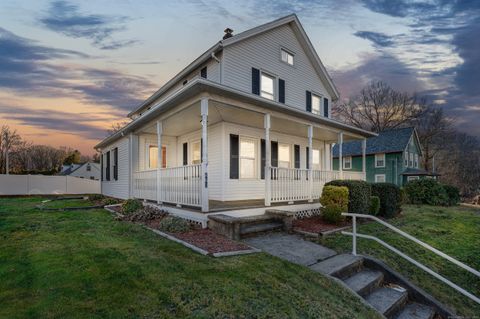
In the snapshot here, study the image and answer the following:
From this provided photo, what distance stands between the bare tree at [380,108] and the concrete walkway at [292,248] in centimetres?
3622

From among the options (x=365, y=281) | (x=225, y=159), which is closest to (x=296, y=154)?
(x=225, y=159)

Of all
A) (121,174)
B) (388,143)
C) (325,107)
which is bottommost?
(121,174)

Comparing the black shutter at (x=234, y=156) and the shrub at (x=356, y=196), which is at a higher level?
the black shutter at (x=234, y=156)

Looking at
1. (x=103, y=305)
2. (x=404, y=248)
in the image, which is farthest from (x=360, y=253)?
(x=103, y=305)

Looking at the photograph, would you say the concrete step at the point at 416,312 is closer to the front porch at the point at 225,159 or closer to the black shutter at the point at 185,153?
the front porch at the point at 225,159

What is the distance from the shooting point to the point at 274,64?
40.8 ft

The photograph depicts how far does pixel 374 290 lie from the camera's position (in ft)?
15.3

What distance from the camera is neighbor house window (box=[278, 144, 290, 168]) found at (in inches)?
493

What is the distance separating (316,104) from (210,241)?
37.7 ft

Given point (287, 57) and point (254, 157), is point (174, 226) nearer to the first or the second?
point (254, 157)

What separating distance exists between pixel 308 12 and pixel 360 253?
13.4 meters

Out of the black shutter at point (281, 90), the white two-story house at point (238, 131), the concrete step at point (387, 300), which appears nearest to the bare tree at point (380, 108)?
the white two-story house at point (238, 131)

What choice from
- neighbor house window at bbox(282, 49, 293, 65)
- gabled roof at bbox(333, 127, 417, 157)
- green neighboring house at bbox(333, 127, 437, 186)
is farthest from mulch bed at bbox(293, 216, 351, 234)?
gabled roof at bbox(333, 127, 417, 157)

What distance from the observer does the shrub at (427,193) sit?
1744 centimetres
